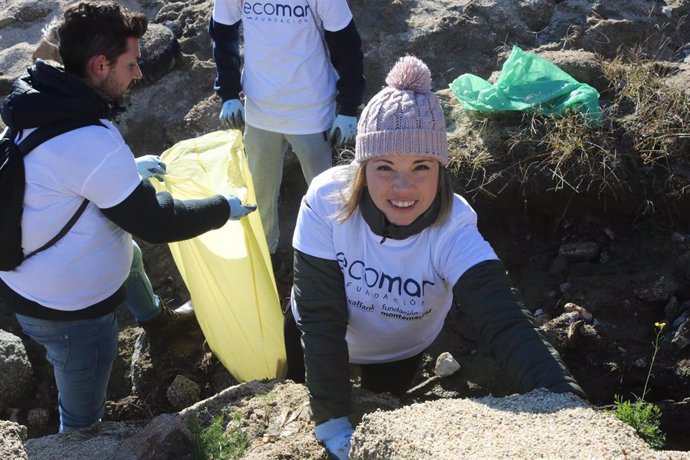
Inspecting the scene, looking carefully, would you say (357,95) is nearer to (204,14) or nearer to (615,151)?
(615,151)

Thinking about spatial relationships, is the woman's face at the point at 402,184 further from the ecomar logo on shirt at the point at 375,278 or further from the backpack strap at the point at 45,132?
the backpack strap at the point at 45,132

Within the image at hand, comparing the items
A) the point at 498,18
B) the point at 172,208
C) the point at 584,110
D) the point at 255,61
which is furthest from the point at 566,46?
the point at 172,208

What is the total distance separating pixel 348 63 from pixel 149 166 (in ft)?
3.42

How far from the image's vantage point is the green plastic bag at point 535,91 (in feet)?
13.2

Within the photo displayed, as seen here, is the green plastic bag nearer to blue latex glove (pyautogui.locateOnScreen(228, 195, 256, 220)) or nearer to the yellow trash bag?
the yellow trash bag

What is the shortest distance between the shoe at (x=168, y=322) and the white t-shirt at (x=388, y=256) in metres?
1.49

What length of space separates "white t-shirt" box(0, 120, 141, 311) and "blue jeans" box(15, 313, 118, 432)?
0.10 metres

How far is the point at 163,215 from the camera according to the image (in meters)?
2.53

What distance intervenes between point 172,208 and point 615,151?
7.70 feet

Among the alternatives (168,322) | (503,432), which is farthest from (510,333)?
(168,322)

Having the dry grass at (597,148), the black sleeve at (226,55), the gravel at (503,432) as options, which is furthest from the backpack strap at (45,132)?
the dry grass at (597,148)

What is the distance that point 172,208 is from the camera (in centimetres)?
259

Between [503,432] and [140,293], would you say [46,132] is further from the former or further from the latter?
[503,432]

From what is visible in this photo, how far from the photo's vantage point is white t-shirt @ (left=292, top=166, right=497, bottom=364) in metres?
2.23
